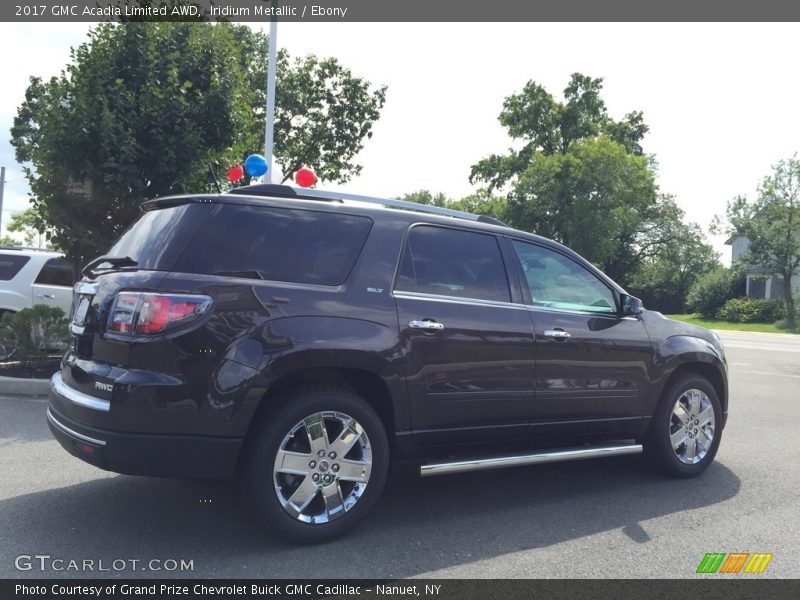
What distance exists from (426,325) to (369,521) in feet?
4.08

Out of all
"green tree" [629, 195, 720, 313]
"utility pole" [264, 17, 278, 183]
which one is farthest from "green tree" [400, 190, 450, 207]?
"utility pole" [264, 17, 278, 183]

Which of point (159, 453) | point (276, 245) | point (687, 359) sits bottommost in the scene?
point (159, 453)

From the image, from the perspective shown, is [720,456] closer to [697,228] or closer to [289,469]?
[289,469]

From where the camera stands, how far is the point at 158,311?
3.49m

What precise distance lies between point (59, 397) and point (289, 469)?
4.49 ft

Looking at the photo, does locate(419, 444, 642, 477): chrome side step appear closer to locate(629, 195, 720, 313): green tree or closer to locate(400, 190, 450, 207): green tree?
locate(629, 195, 720, 313): green tree

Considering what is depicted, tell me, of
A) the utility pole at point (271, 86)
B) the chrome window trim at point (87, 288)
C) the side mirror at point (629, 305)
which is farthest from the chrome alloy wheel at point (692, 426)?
the utility pole at point (271, 86)

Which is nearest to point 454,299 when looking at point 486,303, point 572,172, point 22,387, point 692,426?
point 486,303

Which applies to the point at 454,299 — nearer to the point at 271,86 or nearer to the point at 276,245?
the point at 276,245

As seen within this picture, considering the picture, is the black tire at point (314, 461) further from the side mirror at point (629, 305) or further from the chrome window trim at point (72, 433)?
the side mirror at point (629, 305)

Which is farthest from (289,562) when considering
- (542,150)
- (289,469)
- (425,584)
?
(542,150)

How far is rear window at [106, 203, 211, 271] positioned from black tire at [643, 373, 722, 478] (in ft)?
11.9

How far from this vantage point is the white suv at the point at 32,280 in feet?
36.2

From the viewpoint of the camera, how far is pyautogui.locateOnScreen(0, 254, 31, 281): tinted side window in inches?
437
